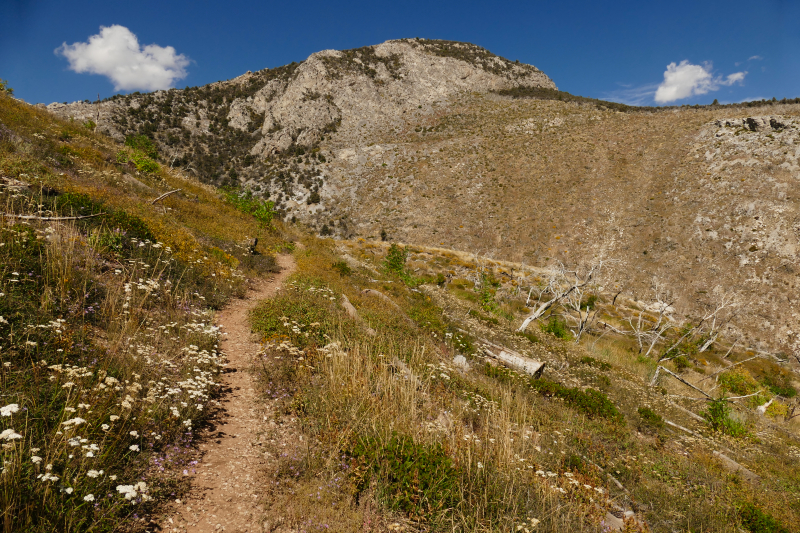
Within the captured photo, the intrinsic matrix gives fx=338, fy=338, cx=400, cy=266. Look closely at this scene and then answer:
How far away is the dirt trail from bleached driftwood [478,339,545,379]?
8.68 metres

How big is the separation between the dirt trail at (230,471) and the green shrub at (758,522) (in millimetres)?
7990

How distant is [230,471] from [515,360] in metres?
10.1

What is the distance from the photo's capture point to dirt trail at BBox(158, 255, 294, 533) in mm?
3264

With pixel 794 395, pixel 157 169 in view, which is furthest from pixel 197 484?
pixel 794 395

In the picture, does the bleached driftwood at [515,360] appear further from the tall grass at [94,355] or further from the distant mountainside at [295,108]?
the distant mountainside at [295,108]

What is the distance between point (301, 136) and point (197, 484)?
67918mm

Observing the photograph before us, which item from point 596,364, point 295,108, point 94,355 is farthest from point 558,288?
point 295,108

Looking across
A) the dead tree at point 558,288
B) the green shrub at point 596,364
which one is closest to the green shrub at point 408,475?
the green shrub at point 596,364

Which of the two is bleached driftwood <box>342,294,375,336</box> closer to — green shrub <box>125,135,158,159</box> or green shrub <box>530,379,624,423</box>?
green shrub <box>530,379,624,423</box>

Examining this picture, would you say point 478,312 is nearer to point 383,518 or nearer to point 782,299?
point 383,518

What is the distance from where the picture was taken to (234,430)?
181 inches

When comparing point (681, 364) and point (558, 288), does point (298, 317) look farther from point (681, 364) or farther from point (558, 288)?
point (681, 364)

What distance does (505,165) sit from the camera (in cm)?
5322

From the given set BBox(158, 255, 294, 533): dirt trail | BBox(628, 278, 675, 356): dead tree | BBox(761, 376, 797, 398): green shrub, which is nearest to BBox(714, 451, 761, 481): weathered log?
BBox(628, 278, 675, 356): dead tree
